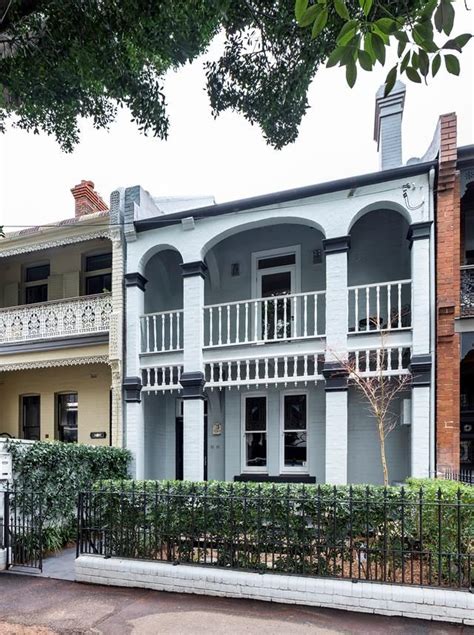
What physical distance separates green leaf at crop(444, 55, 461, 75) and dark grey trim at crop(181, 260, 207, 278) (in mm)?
8608

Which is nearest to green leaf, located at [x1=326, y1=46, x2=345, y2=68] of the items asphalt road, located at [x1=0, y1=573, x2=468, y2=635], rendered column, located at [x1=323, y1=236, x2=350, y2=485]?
asphalt road, located at [x1=0, y1=573, x2=468, y2=635]

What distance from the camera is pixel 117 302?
11.5 metres

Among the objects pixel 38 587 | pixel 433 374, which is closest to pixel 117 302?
pixel 38 587

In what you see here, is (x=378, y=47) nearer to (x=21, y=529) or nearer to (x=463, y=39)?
(x=463, y=39)

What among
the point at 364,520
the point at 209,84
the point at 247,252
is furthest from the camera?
the point at 247,252

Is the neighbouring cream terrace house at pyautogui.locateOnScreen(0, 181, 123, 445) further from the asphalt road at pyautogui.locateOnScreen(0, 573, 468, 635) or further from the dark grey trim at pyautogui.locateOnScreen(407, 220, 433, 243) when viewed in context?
the dark grey trim at pyautogui.locateOnScreen(407, 220, 433, 243)

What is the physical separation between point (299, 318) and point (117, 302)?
14.5ft

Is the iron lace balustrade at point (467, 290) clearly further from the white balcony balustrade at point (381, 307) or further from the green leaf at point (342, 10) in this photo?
Answer: the green leaf at point (342, 10)

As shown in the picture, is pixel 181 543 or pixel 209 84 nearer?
pixel 181 543

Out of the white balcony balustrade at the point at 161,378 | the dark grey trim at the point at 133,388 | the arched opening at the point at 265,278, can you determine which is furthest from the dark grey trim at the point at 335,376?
the dark grey trim at the point at 133,388

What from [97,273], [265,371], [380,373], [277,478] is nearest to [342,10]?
[380,373]

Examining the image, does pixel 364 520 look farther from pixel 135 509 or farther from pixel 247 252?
pixel 247 252

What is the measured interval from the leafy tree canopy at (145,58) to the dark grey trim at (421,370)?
15.3 feet

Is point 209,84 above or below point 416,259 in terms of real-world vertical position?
above
